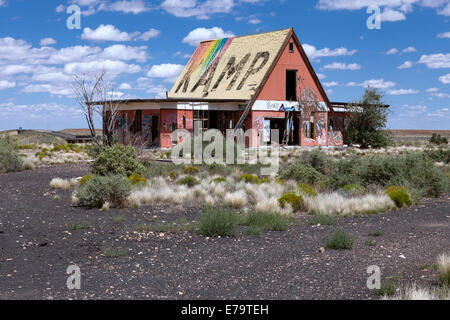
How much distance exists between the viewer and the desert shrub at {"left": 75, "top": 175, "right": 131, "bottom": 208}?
13.9 metres

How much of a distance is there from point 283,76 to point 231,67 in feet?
16.5

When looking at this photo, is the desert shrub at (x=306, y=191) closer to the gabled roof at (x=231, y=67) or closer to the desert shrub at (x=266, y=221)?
the desert shrub at (x=266, y=221)

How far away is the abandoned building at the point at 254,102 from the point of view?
115 ft

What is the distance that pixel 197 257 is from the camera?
29.3 ft

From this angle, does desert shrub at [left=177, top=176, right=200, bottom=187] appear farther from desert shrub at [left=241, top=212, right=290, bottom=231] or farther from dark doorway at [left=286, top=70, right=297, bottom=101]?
dark doorway at [left=286, top=70, right=297, bottom=101]

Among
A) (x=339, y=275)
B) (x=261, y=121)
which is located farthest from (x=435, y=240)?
(x=261, y=121)

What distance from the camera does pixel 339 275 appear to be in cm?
769

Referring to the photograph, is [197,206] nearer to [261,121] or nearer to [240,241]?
[240,241]

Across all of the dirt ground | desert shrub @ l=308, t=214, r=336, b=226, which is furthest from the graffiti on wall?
the dirt ground

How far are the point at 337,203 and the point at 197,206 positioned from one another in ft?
12.8

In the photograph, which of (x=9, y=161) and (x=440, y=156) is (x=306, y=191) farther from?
(x=440, y=156)

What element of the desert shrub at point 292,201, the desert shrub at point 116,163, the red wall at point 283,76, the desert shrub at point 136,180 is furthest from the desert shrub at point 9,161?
the red wall at point 283,76

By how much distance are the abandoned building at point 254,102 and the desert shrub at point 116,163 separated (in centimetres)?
1456
